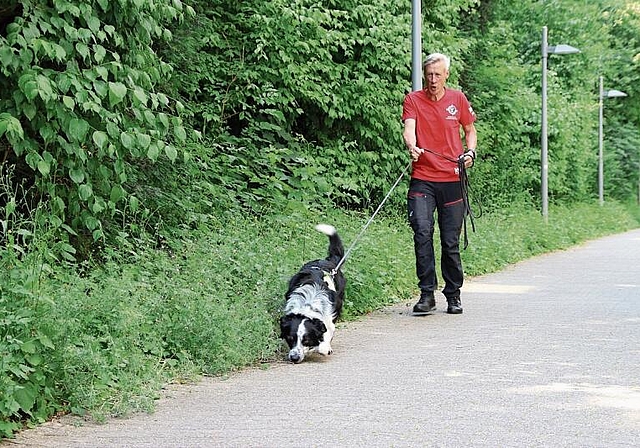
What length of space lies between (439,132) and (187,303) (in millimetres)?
3511

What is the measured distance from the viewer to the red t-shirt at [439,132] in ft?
31.7

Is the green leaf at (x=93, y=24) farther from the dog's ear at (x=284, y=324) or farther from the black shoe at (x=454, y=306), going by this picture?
the black shoe at (x=454, y=306)

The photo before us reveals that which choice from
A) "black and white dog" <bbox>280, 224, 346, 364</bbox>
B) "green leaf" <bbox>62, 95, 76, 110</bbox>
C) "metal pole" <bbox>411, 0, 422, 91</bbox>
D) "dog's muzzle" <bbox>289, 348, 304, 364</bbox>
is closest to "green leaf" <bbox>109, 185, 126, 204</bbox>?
"green leaf" <bbox>62, 95, 76, 110</bbox>

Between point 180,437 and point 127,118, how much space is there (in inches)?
145

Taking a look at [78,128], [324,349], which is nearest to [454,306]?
[324,349]

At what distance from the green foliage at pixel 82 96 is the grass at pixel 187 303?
73 cm

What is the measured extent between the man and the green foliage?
242cm

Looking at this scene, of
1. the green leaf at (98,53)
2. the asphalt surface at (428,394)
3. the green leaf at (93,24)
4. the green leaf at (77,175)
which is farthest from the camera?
the green leaf at (77,175)

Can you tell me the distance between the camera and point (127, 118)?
323 inches

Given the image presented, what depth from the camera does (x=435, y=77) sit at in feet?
31.2

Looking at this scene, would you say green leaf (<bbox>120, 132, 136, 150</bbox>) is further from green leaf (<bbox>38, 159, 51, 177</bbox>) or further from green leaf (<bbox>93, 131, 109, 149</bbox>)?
green leaf (<bbox>38, 159, 51, 177</bbox>)

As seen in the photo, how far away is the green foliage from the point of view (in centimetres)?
735

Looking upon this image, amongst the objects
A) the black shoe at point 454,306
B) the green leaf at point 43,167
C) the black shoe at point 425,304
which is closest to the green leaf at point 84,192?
the green leaf at point 43,167

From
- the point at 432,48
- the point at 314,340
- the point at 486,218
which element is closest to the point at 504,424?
the point at 314,340
